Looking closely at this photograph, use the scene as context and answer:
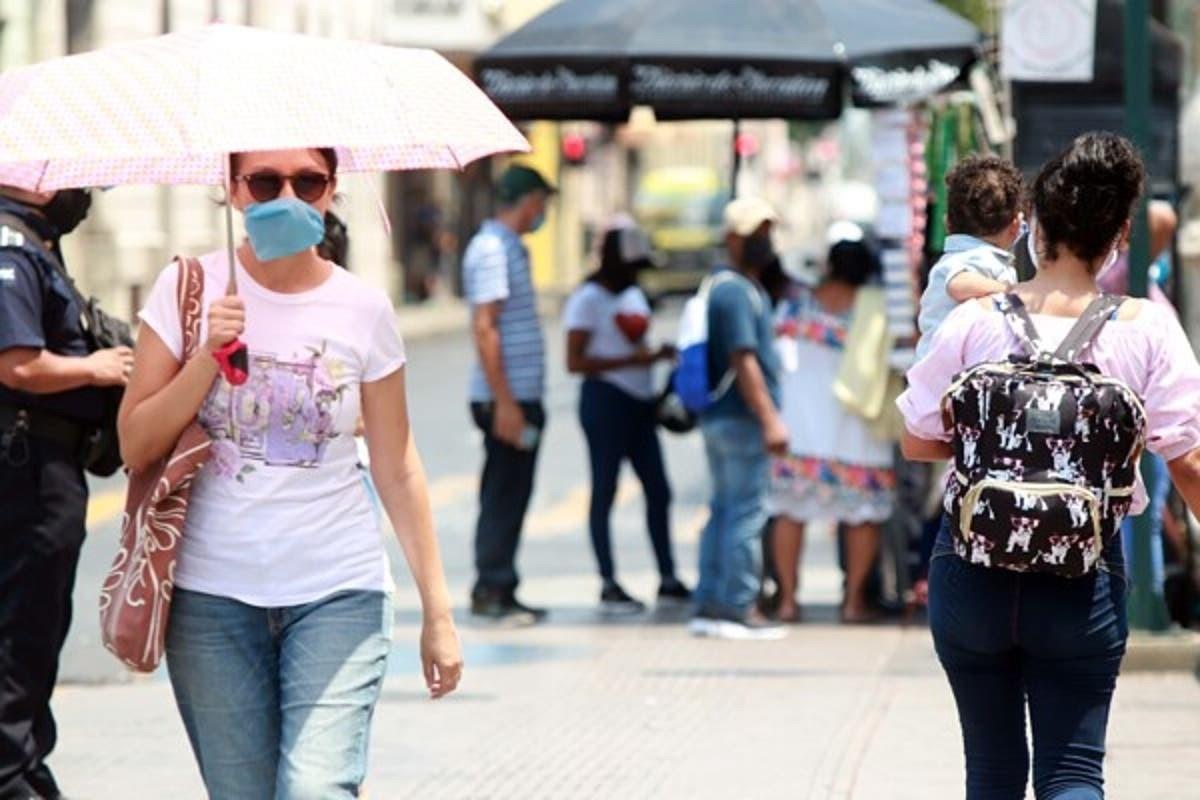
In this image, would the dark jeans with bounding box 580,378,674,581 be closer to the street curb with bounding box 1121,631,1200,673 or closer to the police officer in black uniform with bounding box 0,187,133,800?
the street curb with bounding box 1121,631,1200,673

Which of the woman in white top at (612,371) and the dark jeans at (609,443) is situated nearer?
the woman in white top at (612,371)

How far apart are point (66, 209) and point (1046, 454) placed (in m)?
3.54

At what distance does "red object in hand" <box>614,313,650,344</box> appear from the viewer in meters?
12.9

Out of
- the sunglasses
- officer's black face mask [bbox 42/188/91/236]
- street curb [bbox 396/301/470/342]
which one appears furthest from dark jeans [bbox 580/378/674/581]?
street curb [bbox 396/301/470/342]

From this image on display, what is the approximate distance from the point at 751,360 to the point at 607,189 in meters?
60.8

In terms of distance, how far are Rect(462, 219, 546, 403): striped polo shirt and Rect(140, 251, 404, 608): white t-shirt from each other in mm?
6753

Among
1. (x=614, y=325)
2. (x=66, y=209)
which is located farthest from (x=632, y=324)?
(x=66, y=209)

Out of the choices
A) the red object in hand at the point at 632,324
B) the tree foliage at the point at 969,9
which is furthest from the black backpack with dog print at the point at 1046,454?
the tree foliage at the point at 969,9

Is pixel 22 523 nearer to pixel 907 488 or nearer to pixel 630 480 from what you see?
pixel 907 488

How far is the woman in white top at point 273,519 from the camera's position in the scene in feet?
17.8

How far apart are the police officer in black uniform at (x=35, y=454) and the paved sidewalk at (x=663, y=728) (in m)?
0.70

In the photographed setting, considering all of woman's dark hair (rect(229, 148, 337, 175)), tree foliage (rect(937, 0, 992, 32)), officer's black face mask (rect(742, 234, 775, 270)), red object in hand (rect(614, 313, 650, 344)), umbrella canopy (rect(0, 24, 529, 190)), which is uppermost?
tree foliage (rect(937, 0, 992, 32))

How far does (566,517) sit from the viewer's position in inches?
719

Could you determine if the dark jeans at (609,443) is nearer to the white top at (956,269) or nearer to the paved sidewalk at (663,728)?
the paved sidewalk at (663,728)
